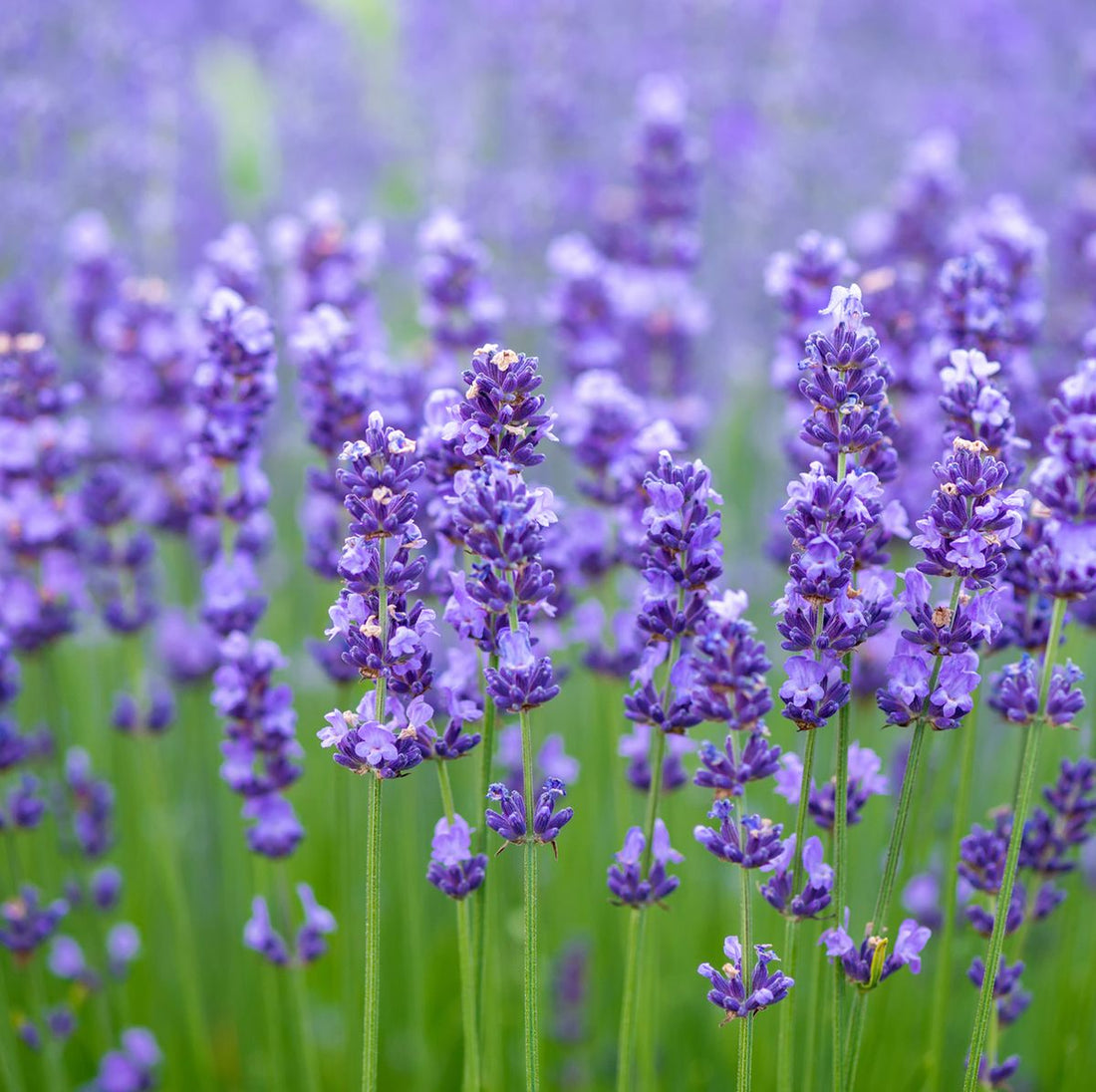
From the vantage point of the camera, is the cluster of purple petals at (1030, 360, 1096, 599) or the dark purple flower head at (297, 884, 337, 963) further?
the dark purple flower head at (297, 884, 337, 963)

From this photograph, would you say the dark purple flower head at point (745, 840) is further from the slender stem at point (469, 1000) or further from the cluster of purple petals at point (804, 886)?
the slender stem at point (469, 1000)

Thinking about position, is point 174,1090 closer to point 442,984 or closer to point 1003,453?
point 442,984

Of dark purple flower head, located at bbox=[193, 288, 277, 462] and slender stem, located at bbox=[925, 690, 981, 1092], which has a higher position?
dark purple flower head, located at bbox=[193, 288, 277, 462]

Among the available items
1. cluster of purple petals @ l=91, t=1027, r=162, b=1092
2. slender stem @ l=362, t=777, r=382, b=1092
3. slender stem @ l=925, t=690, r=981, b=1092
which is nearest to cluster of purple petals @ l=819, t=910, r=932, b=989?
slender stem @ l=925, t=690, r=981, b=1092

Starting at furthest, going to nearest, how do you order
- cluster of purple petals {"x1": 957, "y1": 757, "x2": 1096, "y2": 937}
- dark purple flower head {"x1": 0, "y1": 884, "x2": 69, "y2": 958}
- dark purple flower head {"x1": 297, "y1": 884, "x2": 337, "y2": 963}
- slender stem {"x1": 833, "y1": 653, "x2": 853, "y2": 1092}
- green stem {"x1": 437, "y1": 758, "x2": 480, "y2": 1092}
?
1. dark purple flower head {"x1": 0, "y1": 884, "x2": 69, "y2": 958}
2. dark purple flower head {"x1": 297, "y1": 884, "x2": 337, "y2": 963}
3. cluster of purple petals {"x1": 957, "y1": 757, "x2": 1096, "y2": 937}
4. green stem {"x1": 437, "y1": 758, "x2": 480, "y2": 1092}
5. slender stem {"x1": 833, "y1": 653, "x2": 853, "y2": 1092}

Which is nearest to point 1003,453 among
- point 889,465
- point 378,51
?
point 889,465

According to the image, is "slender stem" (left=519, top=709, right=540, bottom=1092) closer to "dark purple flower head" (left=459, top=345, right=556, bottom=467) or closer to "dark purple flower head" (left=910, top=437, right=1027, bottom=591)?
"dark purple flower head" (left=459, top=345, right=556, bottom=467)
